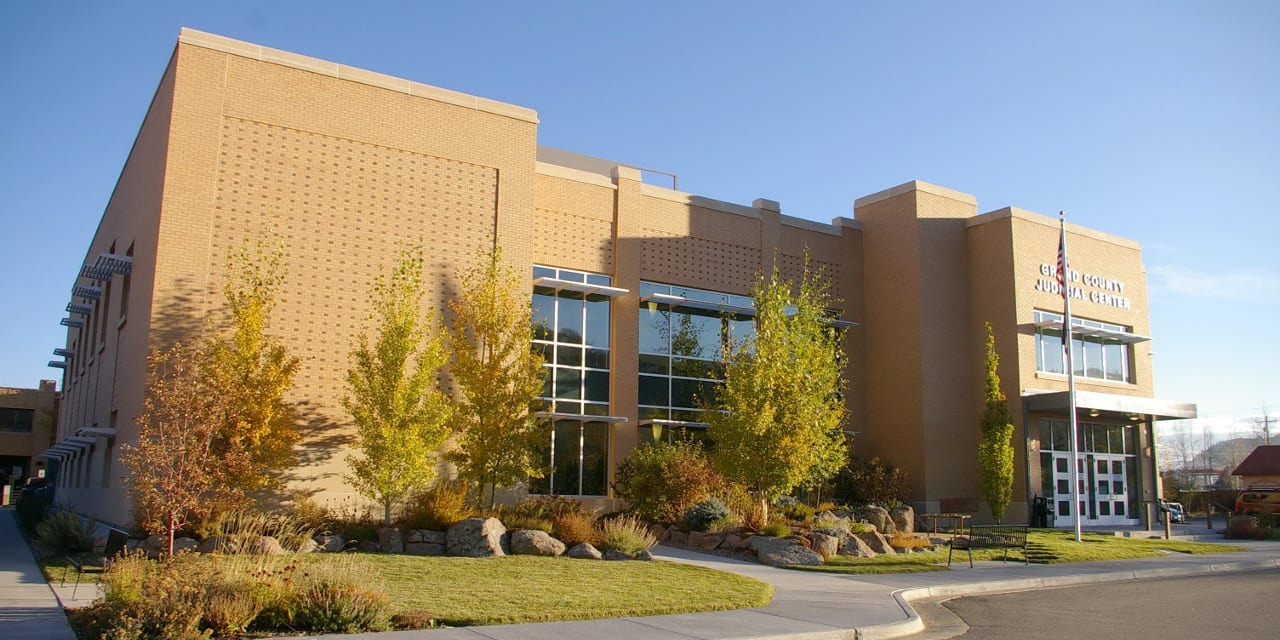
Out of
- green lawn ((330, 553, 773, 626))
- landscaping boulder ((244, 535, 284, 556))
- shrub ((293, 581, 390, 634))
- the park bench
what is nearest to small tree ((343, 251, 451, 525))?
green lawn ((330, 553, 773, 626))

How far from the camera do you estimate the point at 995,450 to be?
30.8 meters

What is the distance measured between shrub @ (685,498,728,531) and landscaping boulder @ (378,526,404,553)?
23.4 feet

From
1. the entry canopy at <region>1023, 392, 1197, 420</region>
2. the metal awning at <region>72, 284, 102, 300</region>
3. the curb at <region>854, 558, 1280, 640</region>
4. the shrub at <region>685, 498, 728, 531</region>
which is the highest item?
the metal awning at <region>72, 284, 102, 300</region>

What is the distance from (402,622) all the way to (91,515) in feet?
65.8

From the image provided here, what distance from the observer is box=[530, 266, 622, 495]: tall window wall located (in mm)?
28078

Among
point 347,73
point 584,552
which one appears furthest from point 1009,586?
point 347,73

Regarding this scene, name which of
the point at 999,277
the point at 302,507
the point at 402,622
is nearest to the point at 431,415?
the point at 302,507

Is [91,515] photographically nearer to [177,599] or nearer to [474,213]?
[474,213]

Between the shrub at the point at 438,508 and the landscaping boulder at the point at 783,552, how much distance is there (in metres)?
6.59

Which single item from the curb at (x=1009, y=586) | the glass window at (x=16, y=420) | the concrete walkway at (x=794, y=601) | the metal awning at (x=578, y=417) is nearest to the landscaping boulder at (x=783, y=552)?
the concrete walkway at (x=794, y=601)

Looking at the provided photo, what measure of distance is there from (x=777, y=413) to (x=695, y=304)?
275 inches

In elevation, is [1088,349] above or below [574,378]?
above

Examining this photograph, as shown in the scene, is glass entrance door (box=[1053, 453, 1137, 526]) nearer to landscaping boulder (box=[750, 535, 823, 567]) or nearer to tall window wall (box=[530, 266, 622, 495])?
landscaping boulder (box=[750, 535, 823, 567])

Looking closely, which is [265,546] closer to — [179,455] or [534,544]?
[179,455]
